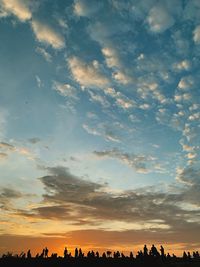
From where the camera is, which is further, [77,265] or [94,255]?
[94,255]

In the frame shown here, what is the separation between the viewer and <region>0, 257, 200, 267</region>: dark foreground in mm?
143575

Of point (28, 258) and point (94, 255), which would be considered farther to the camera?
point (94, 255)

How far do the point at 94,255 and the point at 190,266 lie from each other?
5245 cm

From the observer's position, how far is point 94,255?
169625 mm

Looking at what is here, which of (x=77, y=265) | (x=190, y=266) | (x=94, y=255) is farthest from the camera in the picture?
(x=94, y=255)

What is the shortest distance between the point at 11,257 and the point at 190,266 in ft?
282

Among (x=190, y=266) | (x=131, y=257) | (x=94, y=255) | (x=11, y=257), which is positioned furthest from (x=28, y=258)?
(x=190, y=266)

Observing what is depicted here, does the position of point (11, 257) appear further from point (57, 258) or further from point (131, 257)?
point (131, 257)

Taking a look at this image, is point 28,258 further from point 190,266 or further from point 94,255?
point 190,266

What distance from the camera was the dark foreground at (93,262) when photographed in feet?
471

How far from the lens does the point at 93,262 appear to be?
497ft

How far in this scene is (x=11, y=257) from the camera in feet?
528

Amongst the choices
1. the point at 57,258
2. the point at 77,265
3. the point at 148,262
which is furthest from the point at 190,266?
the point at 57,258

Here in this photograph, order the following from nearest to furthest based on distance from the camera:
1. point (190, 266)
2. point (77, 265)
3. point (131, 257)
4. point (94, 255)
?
point (190, 266) → point (77, 265) → point (131, 257) → point (94, 255)
